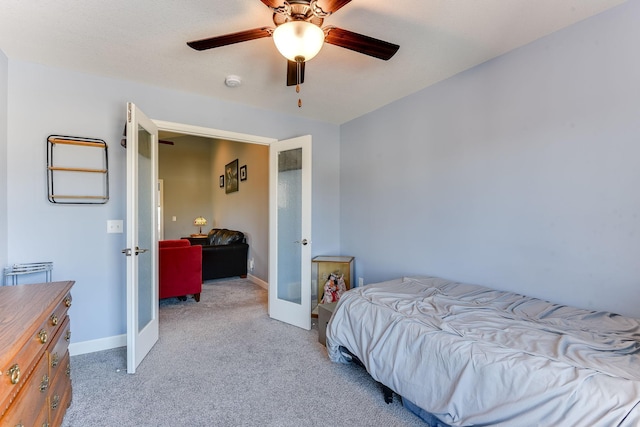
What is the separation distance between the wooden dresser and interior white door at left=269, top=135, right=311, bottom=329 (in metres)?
1.95

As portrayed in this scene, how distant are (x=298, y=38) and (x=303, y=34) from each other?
0.03 meters

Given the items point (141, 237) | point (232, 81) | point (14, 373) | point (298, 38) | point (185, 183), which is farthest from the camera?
point (185, 183)

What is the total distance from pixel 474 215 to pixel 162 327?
10.8 feet

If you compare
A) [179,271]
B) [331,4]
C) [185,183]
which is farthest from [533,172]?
[185,183]

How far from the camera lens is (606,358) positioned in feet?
4.19

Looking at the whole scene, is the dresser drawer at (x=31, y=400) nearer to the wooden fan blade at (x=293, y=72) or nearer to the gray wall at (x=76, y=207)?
the gray wall at (x=76, y=207)

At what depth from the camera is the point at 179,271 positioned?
388 cm

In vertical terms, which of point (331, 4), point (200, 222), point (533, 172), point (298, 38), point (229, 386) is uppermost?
point (331, 4)

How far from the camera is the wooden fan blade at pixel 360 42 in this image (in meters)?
1.60

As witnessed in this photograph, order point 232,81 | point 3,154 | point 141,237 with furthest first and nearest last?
point 232,81 → point 141,237 → point 3,154

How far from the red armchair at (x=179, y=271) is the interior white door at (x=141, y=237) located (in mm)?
987

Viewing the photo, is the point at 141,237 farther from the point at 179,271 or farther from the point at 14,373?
the point at 14,373

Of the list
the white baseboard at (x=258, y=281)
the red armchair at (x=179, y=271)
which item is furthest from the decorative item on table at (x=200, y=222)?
the red armchair at (x=179, y=271)

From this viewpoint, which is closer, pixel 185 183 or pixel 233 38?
pixel 233 38
